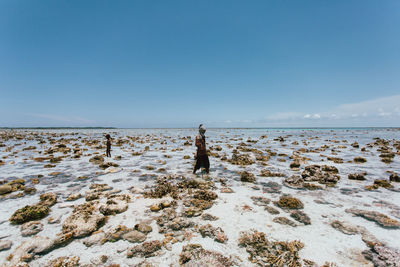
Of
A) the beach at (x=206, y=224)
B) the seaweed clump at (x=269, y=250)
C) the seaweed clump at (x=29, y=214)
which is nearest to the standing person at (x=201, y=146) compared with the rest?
the beach at (x=206, y=224)

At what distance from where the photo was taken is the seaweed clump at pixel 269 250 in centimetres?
376

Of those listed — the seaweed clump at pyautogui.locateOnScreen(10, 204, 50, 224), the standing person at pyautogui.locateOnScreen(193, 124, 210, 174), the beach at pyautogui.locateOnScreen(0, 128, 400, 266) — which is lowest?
the beach at pyautogui.locateOnScreen(0, 128, 400, 266)

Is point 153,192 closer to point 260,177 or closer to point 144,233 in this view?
point 144,233

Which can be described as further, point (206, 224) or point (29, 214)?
point (29, 214)

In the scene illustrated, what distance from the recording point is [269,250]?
13.5 feet

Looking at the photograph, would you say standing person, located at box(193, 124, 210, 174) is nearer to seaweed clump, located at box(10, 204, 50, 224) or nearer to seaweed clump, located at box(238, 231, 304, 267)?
seaweed clump, located at box(238, 231, 304, 267)

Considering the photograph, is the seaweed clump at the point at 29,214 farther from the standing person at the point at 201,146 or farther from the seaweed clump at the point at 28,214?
the standing person at the point at 201,146

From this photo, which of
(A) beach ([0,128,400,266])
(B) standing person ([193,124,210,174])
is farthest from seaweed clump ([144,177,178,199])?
(B) standing person ([193,124,210,174])

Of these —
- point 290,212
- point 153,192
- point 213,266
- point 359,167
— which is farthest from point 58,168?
point 359,167

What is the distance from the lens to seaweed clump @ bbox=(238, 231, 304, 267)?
376 cm

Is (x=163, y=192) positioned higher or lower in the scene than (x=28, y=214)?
lower

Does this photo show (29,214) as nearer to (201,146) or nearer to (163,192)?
(163,192)

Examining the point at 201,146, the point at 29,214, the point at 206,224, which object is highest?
the point at 201,146

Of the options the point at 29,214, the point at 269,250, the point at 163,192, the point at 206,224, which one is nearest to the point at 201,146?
the point at 163,192
